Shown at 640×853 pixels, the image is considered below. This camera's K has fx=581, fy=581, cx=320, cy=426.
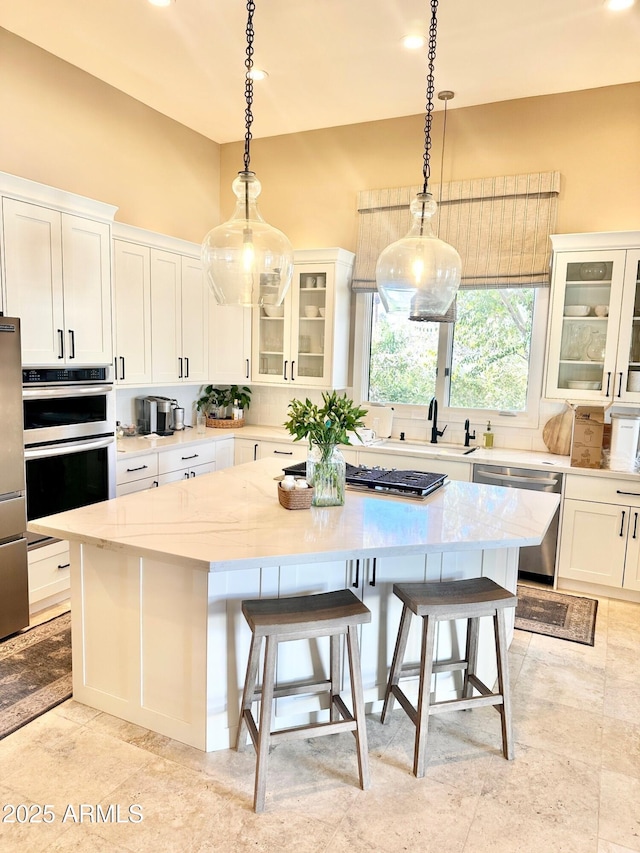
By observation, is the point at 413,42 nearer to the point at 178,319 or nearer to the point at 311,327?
the point at 311,327

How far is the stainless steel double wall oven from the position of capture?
328cm

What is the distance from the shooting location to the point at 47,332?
336 centimetres

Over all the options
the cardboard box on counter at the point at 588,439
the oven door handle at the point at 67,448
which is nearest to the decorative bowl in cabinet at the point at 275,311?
the oven door handle at the point at 67,448

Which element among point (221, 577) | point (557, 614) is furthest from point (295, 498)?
point (557, 614)

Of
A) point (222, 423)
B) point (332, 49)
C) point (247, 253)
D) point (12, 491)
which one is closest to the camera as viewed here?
point (247, 253)

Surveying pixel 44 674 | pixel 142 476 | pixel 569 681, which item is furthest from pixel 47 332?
pixel 569 681

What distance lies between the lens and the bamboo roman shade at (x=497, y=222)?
4.34 metres

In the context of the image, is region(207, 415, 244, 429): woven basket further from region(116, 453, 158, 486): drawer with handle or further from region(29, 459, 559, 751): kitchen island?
region(29, 459, 559, 751): kitchen island

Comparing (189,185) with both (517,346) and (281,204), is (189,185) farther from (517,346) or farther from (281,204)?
(517,346)

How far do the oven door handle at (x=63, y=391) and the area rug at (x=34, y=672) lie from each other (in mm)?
1319

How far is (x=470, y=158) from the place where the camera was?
4.57 m

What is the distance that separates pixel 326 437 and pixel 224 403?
121 inches

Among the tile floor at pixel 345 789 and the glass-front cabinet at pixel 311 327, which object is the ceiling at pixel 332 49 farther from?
the tile floor at pixel 345 789

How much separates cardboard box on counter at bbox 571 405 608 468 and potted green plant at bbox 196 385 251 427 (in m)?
2.89
